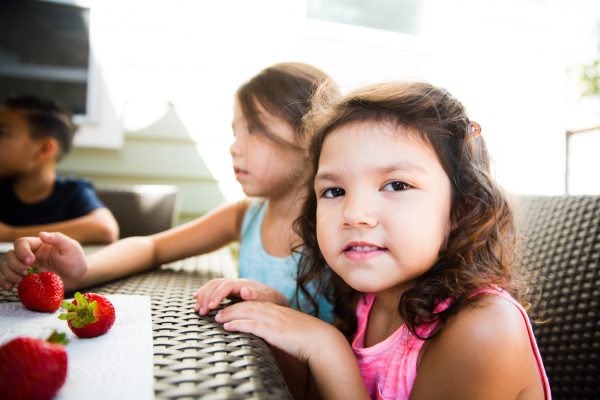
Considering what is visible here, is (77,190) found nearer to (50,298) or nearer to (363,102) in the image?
(50,298)

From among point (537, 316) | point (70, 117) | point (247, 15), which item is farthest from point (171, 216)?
point (537, 316)

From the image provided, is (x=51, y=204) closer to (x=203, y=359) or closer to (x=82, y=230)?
(x=82, y=230)

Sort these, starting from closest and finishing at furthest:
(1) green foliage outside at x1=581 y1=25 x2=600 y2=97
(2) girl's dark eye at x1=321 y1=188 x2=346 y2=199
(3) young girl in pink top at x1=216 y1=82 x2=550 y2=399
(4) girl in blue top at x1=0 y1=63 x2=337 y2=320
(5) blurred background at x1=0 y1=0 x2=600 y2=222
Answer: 1. (3) young girl in pink top at x1=216 y1=82 x2=550 y2=399
2. (2) girl's dark eye at x1=321 y1=188 x2=346 y2=199
3. (4) girl in blue top at x1=0 y1=63 x2=337 y2=320
4. (5) blurred background at x1=0 y1=0 x2=600 y2=222
5. (1) green foliage outside at x1=581 y1=25 x2=600 y2=97

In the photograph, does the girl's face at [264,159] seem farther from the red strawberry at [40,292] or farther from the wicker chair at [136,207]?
the wicker chair at [136,207]

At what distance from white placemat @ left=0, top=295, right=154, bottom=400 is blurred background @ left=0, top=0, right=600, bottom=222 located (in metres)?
2.03

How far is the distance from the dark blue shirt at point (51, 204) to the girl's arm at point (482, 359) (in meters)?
1.81

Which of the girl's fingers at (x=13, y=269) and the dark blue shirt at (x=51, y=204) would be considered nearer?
the girl's fingers at (x=13, y=269)

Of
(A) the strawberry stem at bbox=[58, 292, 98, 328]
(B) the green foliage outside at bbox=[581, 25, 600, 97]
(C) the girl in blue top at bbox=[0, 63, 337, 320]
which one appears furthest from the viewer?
(B) the green foliage outside at bbox=[581, 25, 600, 97]

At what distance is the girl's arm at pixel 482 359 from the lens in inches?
30.1

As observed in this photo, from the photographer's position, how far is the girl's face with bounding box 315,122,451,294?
90 cm

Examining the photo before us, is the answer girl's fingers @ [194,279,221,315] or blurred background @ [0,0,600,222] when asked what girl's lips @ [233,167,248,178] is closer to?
girl's fingers @ [194,279,221,315]

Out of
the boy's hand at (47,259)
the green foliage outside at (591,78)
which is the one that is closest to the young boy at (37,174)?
the boy's hand at (47,259)

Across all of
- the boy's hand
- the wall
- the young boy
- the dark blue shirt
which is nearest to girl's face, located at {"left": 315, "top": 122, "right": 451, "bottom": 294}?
the boy's hand

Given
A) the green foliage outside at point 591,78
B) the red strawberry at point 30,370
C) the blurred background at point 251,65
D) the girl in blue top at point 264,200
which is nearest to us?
the red strawberry at point 30,370
